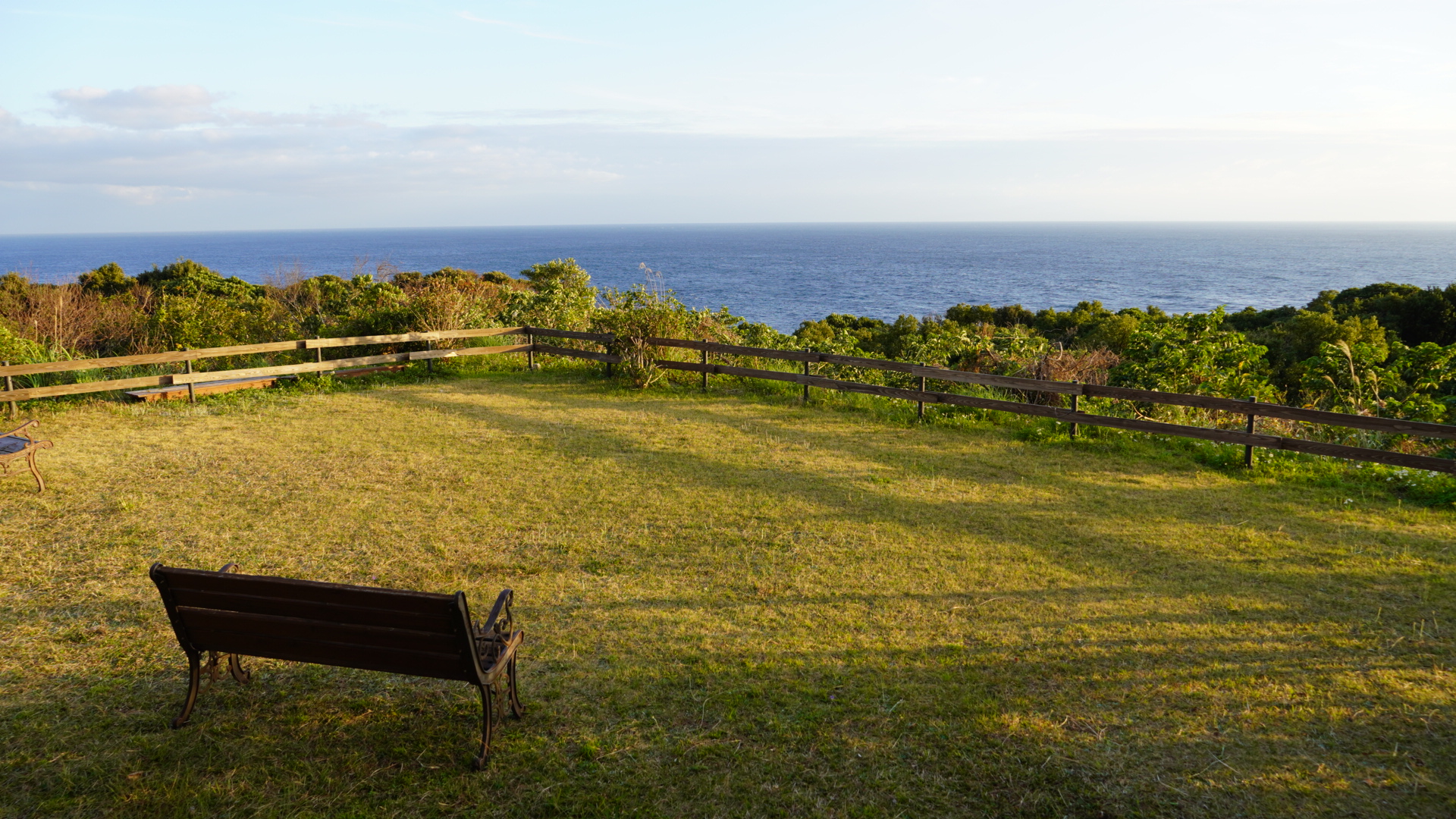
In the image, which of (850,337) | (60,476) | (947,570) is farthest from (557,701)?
(850,337)

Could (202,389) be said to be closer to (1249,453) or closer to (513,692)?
(513,692)

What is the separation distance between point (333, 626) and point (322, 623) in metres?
0.07

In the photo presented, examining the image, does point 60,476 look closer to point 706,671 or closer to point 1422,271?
point 706,671

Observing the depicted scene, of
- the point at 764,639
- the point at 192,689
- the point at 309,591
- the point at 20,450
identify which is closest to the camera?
the point at 309,591

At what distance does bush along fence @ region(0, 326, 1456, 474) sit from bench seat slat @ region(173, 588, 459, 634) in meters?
8.43

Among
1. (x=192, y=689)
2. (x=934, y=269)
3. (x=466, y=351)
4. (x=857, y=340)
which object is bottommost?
(x=192, y=689)

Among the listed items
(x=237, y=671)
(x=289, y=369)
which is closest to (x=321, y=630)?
(x=237, y=671)

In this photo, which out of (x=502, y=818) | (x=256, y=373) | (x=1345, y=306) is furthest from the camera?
(x=1345, y=306)

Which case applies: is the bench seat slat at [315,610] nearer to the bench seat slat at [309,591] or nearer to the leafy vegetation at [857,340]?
the bench seat slat at [309,591]

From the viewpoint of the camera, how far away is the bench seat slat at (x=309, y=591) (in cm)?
349

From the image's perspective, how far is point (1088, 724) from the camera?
4.12 meters

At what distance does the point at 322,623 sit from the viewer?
3.71 metres

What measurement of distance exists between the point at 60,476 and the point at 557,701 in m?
7.22

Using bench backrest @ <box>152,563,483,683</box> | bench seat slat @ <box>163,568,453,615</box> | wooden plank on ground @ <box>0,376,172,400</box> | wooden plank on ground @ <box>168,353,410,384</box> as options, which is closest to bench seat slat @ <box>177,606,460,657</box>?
bench backrest @ <box>152,563,483,683</box>
